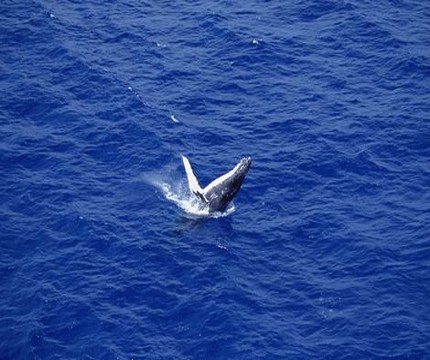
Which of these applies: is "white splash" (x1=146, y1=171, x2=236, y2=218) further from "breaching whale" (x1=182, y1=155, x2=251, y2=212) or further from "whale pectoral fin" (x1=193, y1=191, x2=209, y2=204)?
"whale pectoral fin" (x1=193, y1=191, x2=209, y2=204)

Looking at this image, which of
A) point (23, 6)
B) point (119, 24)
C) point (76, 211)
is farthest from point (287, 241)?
point (23, 6)

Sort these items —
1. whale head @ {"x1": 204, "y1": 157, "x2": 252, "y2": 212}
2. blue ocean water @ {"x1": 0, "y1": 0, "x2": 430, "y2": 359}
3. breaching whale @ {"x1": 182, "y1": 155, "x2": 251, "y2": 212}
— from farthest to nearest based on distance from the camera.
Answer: breaching whale @ {"x1": 182, "y1": 155, "x2": 251, "y2": 212}, whale head @ {"x1": 204, "y1": 157, "x2": 252, "y2": 212}, blue ocean water @ {"x1": 0, "y1": 0, "x2": 430, "y2": 359}

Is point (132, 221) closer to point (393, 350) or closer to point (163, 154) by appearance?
point (163, 154)

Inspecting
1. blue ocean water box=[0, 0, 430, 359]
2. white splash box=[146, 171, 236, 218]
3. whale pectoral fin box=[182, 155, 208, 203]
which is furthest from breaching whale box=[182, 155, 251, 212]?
blue ocean water box=[0, 0, 430, 359]

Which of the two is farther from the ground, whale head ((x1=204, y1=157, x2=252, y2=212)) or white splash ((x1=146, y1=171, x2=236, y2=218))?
whale head ((x1=204, y1=157, x2=252, y2=212))

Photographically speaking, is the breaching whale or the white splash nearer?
the breaching whale

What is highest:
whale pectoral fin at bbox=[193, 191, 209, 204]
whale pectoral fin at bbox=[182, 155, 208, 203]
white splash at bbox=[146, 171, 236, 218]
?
whale pectoral fin at bbox=[182, 155, 208, 203]
